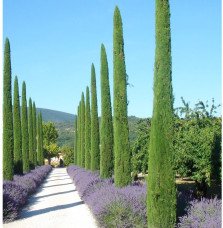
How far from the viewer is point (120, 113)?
17375 millimetres

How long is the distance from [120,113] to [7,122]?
9.84 m

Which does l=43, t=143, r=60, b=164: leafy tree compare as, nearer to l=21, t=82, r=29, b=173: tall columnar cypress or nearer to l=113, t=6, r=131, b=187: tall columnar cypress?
l=21, t=82, r=29, b=173: tall columnar cypress

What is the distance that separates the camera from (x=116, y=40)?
728 inches

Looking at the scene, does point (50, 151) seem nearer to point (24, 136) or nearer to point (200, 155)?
point (24, 136)

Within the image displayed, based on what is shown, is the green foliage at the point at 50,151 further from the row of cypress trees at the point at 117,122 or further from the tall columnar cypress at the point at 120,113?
the tall columnar cypress at the point at 120,113

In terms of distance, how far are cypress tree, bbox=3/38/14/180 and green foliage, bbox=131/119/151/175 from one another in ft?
24.7

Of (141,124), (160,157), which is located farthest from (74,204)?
(141,124)

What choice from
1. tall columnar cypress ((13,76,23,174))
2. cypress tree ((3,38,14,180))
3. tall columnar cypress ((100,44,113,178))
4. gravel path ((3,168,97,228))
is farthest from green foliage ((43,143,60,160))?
gravel path ((3,168,97,228))

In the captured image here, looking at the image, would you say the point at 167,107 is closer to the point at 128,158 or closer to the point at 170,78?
the point at 170,78

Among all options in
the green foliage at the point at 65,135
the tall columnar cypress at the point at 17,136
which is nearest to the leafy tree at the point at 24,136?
the tall columnar cypress at the point at 17,136

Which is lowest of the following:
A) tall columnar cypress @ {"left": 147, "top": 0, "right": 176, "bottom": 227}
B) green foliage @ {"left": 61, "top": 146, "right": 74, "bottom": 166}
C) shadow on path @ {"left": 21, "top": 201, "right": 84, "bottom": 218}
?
green foliage @ {"left": 61, "top": 146, "right": 74, "bottom": 166}

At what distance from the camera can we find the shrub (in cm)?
923

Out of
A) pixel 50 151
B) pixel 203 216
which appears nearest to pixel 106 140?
pixel 203 216

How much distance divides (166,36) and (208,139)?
780 cm
